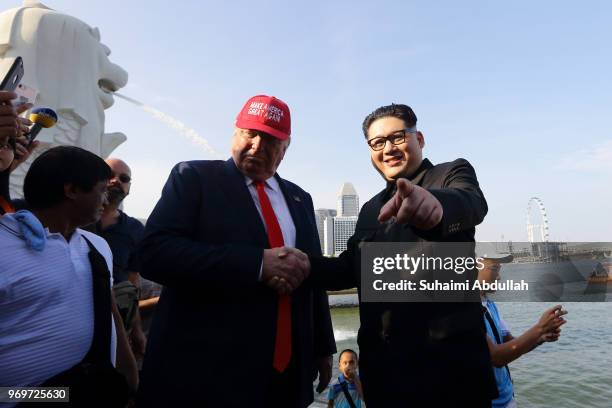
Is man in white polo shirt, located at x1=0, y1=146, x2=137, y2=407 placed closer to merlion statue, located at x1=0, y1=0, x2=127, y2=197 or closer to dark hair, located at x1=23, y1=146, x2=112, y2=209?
dark hair, located at x1=23, y1=146, x2=112, y2=209

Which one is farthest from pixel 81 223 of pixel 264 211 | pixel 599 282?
pixel 599 282

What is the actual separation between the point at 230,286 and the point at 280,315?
35 centimetres

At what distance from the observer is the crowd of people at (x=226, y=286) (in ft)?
4.51

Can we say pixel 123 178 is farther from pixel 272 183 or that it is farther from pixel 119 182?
pixel 272 183

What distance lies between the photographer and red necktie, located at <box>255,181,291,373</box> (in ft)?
5.76

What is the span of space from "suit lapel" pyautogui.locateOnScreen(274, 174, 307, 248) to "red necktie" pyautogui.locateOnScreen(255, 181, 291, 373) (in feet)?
0.56

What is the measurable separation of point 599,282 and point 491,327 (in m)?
34.7

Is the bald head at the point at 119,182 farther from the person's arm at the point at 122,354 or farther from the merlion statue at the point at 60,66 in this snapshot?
the merlion statue at the point at 60,66

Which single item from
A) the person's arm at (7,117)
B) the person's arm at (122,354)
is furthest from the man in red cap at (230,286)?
the person's arm at (7,117)

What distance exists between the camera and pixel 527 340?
Result: 2775 millimetres

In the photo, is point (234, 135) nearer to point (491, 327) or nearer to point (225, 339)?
point (225, 339)

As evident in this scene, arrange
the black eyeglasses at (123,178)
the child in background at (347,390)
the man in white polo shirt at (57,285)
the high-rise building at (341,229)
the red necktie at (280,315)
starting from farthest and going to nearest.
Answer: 1. the high-rise building at (341,229)
2. the child in background at (347,390)
3. the black eyeglasses at (123,178)
4. the red necktie at (280,315)
5. the man in white polo shirt at (57,285)

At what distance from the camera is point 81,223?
5.71ft

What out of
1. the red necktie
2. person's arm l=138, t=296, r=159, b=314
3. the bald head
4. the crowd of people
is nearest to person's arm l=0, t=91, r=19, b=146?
→ the crowd of people
